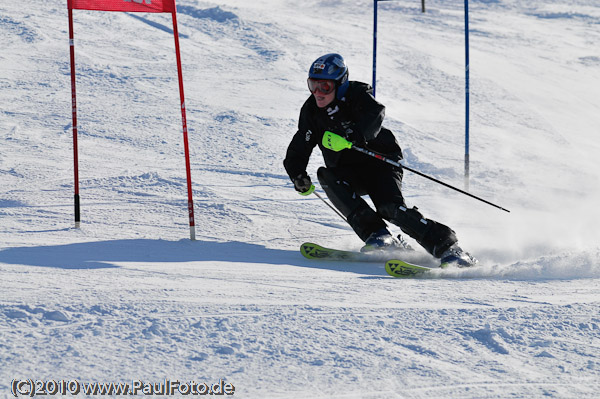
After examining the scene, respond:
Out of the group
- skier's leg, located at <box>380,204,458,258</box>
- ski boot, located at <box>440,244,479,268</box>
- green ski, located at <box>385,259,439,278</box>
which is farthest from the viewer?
skier's leg, located at <box>380,204,458,258</box>

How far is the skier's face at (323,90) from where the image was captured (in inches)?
231

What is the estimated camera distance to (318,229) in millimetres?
7410

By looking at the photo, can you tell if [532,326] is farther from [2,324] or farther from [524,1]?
[524,1]

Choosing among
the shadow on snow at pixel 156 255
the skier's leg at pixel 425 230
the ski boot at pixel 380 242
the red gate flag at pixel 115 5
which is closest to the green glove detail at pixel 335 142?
the skier's leg at pixel 425 230

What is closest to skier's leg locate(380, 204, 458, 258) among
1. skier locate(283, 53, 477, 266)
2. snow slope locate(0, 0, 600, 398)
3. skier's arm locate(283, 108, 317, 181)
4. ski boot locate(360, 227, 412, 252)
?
skier locate(283, 53, 477, 266)

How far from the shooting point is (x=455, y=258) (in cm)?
552

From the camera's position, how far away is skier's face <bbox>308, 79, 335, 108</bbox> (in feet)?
19.2

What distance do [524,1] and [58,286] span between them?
21700 millimetres

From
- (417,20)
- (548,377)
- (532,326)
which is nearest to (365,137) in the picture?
(532,326)

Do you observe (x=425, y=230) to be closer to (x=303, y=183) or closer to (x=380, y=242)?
(x=380, y=242)

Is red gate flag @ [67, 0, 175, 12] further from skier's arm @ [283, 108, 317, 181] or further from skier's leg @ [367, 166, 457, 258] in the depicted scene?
skier's leg @ [367, 166, 457, 258]

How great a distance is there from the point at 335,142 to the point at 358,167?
0.51 metres

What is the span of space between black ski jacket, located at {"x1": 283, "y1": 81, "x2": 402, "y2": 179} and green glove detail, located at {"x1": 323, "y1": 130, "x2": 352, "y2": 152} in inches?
5.4

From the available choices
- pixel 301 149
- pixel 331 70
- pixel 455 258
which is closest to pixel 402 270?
pixel 455 258
